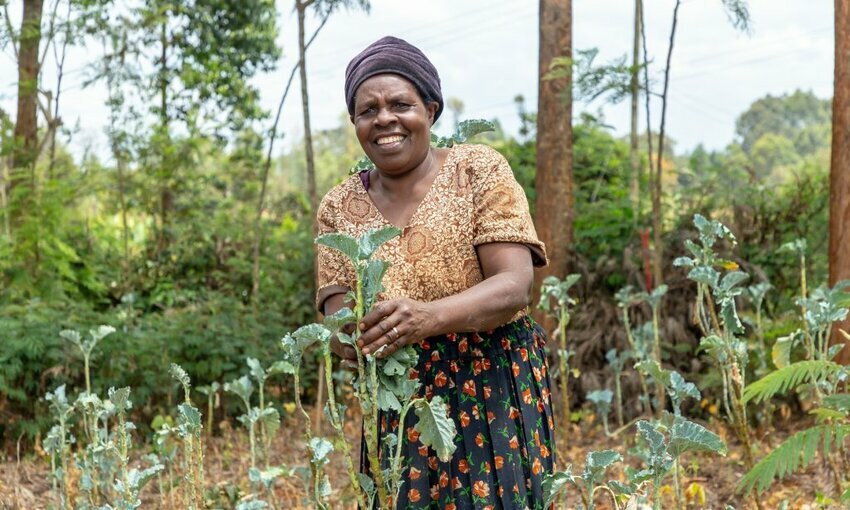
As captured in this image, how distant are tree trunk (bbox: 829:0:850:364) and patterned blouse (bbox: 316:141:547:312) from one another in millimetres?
3244

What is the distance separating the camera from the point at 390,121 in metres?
2.14

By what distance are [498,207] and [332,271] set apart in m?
0.42

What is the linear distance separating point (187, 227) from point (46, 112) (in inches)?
68.7

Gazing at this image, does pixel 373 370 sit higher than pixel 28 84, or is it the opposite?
pixel 28 84

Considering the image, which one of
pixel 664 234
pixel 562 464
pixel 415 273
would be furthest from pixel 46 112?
pixel 415 273

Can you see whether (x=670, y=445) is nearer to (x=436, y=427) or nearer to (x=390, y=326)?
(x=436, y=427)

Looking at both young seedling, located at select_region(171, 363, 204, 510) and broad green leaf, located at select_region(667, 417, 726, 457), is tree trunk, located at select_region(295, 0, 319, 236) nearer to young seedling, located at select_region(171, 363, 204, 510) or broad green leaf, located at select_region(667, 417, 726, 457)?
young seedling, located at select_region(171, 363, 204, 510)

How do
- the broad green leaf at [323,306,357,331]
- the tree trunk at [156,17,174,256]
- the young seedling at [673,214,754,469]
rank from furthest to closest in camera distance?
the tree trunk at [156,17,174,256], the young seedling at [673,214,754,469], the broad green leaf at [323,306,357,331]

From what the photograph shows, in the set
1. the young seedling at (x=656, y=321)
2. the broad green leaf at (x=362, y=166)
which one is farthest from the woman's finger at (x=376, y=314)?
the young seedling at (x=656, y=321)

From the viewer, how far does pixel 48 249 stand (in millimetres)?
7496

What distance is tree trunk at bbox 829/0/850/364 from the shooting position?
4895mm

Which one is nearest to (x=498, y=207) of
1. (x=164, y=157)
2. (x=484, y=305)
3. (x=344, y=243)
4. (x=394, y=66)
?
(x=484, y=305)

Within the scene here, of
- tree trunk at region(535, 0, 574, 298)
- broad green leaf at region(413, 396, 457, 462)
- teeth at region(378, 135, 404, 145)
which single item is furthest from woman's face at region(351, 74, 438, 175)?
tree trunk at region(535, 0, 574, 298)

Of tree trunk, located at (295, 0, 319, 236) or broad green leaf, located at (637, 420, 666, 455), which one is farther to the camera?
tree trunk, located at (295, 0, 319, 236)
